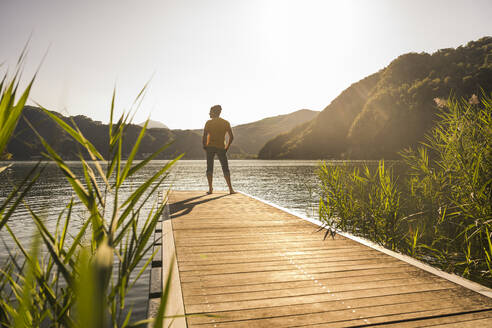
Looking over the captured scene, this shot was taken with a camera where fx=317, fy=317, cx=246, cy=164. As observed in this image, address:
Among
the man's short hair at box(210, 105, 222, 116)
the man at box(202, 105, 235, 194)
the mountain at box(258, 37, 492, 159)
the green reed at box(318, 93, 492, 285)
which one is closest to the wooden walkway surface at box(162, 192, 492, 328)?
the green reed at box(318, 93, 492, 285)

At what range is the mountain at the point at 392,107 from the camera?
57.8m

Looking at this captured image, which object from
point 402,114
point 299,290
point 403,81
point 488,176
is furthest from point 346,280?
point 403,81

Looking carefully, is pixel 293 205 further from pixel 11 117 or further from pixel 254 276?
pixel 11 117

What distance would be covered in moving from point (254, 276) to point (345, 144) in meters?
90.9

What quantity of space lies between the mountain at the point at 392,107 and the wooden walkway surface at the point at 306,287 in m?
37.9

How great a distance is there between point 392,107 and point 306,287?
82495 millimetres

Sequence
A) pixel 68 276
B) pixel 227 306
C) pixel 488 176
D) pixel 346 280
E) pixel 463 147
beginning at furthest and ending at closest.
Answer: pixel 463 147
pixel 488 176
pixel 346 280
pixel 227 306
pixel 68 276

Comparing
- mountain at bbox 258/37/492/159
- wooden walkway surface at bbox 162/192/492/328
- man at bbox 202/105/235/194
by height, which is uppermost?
mountain at bbox 258/37/492/159

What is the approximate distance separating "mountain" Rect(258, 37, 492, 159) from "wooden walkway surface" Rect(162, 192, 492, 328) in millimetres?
37890

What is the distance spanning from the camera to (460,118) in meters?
4.68

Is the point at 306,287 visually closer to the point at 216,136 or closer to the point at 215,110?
the point at 216,136

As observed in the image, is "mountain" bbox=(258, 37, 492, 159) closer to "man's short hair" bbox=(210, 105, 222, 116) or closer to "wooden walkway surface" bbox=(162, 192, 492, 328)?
"man's short hair" bbox=(210, 105, 222, 116)

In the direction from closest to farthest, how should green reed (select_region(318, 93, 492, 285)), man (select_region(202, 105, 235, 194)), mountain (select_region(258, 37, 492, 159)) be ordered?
green reed (select_region(318, 93, 492, 285)) → man (select_region(202, 105, 235, 194)) → mountain (select_region(258, 37, 492, 159))

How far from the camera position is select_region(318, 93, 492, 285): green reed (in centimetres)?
411
